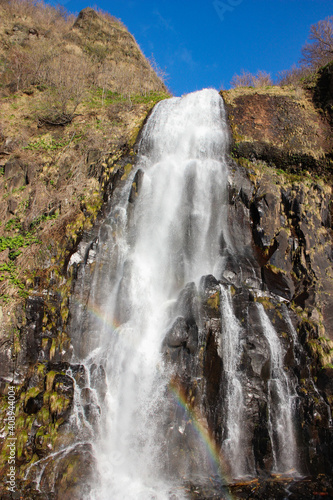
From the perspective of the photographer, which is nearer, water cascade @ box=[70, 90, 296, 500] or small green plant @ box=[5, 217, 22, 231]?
water cascade @ box=[70, 90, 296, 500]

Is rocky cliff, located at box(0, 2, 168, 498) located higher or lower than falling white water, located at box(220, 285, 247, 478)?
higher

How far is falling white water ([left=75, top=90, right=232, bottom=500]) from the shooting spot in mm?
8227

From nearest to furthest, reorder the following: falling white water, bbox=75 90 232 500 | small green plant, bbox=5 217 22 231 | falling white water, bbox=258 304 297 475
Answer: falling white water, bbox=75 90 232 500
falling white water, bbox=258 304 297 475
small green plant, bbox=5 217 22 231

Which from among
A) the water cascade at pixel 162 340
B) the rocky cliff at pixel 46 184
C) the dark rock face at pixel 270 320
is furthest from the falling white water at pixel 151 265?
the rocky cliff at pixel 46 184

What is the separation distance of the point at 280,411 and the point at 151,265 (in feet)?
21.1

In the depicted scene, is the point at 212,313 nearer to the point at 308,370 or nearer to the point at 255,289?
the point at 255,289

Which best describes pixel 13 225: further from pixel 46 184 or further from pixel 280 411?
pixel 280 411

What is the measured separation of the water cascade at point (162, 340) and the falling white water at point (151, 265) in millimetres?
37
